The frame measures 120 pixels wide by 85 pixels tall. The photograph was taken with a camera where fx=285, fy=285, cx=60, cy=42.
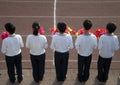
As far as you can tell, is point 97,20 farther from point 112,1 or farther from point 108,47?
point 108,47

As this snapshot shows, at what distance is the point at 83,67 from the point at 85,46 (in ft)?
2.56

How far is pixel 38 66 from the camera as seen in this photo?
887cm

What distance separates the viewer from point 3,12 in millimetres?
14633

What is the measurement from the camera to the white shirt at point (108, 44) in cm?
841

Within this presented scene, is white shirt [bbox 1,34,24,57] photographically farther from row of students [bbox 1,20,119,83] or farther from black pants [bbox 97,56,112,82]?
black pants [bbox 97,56,112,82]

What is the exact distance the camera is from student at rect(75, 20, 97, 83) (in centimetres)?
836

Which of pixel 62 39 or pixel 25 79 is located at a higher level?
pixel 62 39

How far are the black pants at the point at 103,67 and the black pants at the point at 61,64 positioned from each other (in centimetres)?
103

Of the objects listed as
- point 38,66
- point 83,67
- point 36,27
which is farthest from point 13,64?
point 83,67

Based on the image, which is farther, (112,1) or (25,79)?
(112,1)

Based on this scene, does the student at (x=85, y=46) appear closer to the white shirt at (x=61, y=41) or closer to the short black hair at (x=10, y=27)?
the white shirt at (x=61, y=41)

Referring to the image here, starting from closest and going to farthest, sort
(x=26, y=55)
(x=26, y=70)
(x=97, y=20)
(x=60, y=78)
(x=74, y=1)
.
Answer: (x=60, y=78), (x=26, y=70), (x=26, y=55), (x=97, y=20), (x=74, y=1)

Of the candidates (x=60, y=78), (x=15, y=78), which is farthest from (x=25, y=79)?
(x=60, y=78)

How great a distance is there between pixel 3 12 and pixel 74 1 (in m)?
4.14
